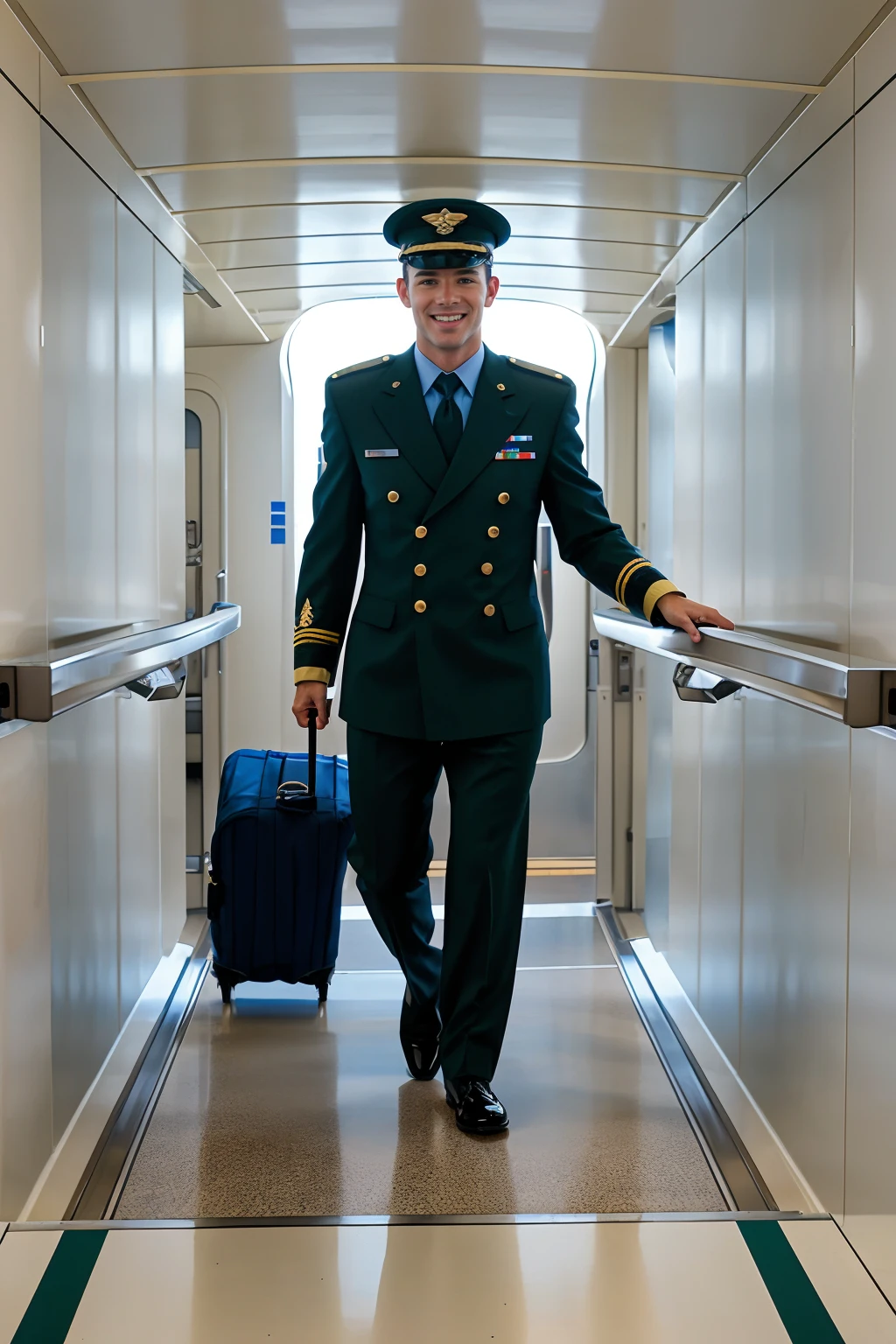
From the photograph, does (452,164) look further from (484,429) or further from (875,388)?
(875,388)

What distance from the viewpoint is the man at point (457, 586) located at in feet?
8.79

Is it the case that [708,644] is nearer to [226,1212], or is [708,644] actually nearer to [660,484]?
[226,1212]

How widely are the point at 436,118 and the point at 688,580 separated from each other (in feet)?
4.57

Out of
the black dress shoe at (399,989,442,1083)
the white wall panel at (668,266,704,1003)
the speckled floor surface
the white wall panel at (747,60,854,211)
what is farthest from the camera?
the white wall panel at (668,266,704,1003)

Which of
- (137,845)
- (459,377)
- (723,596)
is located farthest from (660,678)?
(137,845)

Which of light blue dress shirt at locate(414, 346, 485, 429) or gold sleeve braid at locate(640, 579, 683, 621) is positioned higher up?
light blue dress shirt at locate(414, 346, 485, 429)

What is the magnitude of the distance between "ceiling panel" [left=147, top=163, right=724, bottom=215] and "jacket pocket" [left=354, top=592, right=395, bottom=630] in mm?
962

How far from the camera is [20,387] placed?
208 centimetres

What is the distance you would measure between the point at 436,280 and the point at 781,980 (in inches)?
64.6

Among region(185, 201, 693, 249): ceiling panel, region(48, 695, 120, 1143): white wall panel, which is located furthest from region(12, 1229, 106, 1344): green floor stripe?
region(185, 201, 693, 249): ceiling panel

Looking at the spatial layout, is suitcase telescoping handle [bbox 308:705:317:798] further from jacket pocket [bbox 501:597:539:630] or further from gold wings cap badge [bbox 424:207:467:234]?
gold wings cap badge [bbox 424:207:467:234]

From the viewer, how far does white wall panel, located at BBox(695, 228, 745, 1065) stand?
283 cm

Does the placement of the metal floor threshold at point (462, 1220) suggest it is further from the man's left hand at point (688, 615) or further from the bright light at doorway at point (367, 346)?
the bright light at doorway at point (367, 346)

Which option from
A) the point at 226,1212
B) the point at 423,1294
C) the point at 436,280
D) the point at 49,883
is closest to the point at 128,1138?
the point at 226,1212
